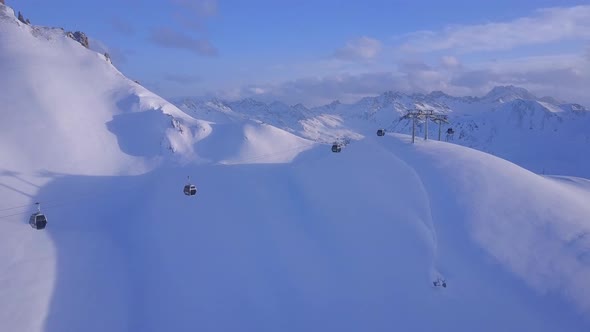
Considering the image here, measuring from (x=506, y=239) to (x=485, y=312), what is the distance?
7.44 metres

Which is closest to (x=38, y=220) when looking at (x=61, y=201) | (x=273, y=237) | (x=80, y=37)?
(x=61, y=201)

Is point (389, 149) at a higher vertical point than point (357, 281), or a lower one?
higher

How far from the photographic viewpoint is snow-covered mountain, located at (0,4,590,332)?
92.6 feet

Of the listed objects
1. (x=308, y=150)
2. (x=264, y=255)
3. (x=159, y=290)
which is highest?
(x=308, y=150)

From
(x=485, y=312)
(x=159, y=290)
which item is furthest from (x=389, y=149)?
(x=159, y=290)

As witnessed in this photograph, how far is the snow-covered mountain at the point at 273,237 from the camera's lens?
2822 cm

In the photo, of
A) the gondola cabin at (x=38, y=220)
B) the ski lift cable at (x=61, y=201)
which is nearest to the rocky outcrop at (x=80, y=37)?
the ski lift cable at (x=61, y=201)

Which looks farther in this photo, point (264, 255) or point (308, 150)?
point (308, 150)

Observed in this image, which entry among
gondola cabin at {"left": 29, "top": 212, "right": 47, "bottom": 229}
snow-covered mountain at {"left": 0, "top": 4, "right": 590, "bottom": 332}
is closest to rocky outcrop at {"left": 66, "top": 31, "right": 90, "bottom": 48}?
snow-covered mountain at {"left": 0, "top": 4, "right": 590, "bottom": 332}

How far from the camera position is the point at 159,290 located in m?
32.4

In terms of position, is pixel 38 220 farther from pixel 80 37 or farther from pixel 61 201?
pixel 80 37

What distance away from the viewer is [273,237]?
39.0 m

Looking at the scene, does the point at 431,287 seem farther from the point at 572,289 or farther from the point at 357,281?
the point at 572,289

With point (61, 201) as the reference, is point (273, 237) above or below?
below
